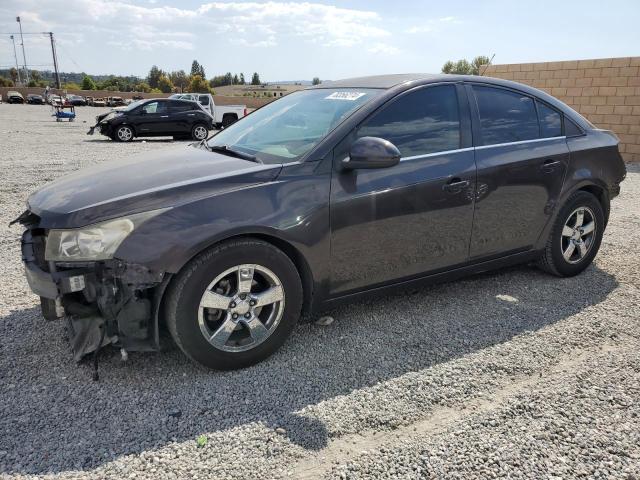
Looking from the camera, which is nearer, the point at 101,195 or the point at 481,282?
the point at 101,195

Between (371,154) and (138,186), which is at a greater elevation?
(371,154)

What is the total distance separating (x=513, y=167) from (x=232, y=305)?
8.00 ft

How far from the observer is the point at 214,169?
326cm

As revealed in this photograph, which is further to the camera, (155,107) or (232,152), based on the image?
(155,107)

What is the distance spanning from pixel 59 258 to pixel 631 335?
376cm

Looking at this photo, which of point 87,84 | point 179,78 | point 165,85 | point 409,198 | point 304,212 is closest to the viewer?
point 304,212

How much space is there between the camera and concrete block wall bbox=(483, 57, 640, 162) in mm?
12859

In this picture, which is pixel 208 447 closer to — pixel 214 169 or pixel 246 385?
pixel 246 385

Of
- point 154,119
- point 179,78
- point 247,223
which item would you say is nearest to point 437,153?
point 247,223

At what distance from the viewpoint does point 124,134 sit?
59.3ft

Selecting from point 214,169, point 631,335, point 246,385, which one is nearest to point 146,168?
point 214,169

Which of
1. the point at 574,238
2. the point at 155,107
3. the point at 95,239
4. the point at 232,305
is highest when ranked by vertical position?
the point at 155,107

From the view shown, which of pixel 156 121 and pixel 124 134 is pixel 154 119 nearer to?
pixel 156 121

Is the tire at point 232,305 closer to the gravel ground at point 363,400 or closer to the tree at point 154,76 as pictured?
the gravel ground at point 363,400
